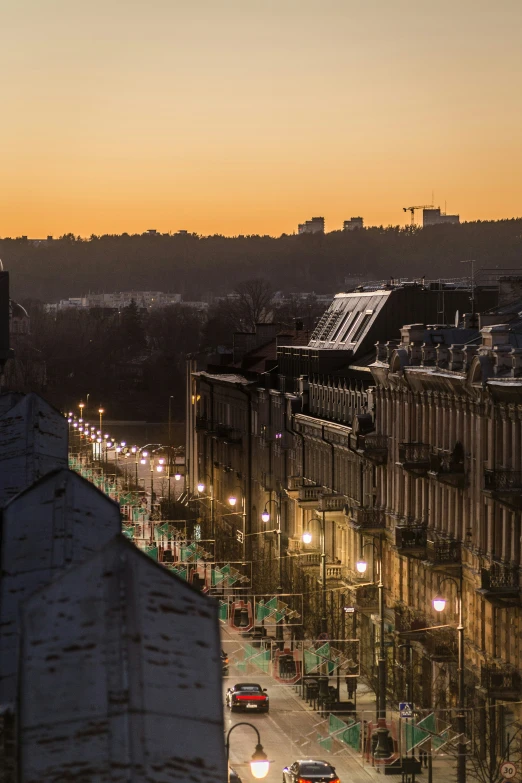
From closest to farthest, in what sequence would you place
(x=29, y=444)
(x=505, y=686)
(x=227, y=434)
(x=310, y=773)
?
1. (x=29, y=444)
2. (x=310, y=773)
3. (x=505, y=686)
4. (x=227, y=434)

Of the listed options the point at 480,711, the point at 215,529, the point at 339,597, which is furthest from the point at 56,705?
the point at 215,529

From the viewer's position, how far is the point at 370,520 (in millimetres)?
63844

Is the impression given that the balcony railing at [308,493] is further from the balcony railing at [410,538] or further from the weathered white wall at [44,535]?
the weathered white wall at [44,535]

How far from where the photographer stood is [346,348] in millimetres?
81750

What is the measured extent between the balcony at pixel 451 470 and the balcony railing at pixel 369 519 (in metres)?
10.3

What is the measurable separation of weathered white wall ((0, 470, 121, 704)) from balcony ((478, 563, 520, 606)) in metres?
36.3

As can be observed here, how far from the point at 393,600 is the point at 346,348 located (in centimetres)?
2327

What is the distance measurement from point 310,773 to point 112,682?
34.1 metres

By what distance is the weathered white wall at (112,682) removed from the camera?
7.20m

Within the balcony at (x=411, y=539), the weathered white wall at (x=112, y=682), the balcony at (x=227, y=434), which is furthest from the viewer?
the balcony at (x=227, y=434)

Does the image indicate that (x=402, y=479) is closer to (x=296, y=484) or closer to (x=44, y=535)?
(x=296, y=484)

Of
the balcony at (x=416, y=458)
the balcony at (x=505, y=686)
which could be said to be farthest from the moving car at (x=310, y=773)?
the balcony at (x=416, y=458)

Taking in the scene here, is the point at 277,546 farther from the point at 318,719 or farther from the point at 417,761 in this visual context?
the point at 417,761

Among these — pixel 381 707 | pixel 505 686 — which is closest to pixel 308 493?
pixel 381 707
